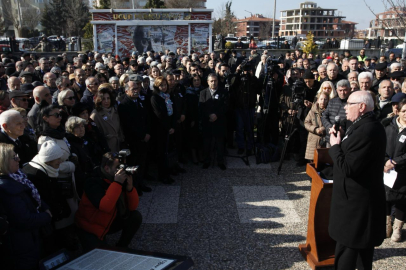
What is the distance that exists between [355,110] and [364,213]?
0.93 m

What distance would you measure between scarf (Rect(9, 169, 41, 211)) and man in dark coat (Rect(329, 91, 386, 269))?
2783mm

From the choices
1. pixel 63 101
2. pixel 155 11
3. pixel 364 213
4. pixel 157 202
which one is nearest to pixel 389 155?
pixel 364 213

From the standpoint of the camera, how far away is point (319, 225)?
392cm

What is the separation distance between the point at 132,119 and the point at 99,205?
2.29 metres

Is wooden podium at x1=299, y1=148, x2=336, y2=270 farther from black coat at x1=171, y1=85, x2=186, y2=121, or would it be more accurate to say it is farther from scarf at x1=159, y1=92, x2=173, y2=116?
black coat at x1=171, y1=85, x2=186, y2=121

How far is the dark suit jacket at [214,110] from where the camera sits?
22.4ft

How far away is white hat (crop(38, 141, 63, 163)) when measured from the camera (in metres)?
3.60

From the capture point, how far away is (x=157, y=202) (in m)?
5.60

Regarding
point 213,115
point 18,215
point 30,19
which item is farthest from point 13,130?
point 30,19

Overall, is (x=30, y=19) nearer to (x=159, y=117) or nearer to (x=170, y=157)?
(x=159, y=117)

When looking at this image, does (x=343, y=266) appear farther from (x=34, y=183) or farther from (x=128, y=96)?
(x=128, y=96)

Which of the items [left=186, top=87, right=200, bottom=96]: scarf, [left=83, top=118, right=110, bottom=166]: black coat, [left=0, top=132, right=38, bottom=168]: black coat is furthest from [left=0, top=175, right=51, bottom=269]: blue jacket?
[left=186, top=87, right=200, bottom=96]: scarf

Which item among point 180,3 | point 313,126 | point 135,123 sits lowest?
point 313,126

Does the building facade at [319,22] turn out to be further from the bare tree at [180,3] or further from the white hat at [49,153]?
the white hat at [49,153]
